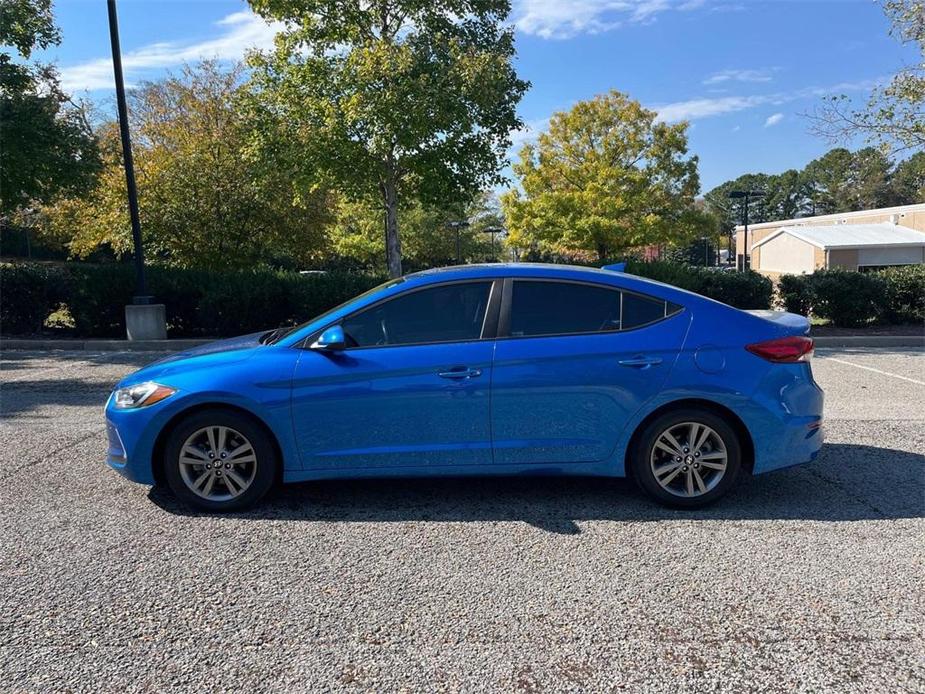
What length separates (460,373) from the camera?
14.0ft

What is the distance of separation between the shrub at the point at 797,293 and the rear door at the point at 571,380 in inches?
439

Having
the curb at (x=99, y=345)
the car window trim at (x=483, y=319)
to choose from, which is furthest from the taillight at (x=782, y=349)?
the curb at (x=99, y=345)

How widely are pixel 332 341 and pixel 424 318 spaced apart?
0.61 metres

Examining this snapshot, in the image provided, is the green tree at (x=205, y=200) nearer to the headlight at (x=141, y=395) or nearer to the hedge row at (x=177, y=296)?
the hedge row at (x=177, y=296)

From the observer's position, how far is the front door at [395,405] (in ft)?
13.9

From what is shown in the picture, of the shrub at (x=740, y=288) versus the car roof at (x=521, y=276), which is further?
the shrub at (x=740, y=288)

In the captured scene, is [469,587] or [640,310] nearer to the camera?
[469,587]

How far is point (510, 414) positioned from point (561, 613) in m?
1.36

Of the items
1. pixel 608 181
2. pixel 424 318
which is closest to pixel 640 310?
pixel 424 318

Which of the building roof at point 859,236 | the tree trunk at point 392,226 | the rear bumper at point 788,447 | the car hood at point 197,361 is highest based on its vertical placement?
the building roof at point 859,236

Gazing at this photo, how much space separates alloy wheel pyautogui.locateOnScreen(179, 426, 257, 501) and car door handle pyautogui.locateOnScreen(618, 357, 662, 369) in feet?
7.64

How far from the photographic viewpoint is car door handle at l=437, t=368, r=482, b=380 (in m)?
4.25

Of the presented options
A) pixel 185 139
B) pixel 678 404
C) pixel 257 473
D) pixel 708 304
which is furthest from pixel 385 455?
pixel 185 139

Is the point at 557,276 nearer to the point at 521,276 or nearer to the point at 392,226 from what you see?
the point at 521,276
